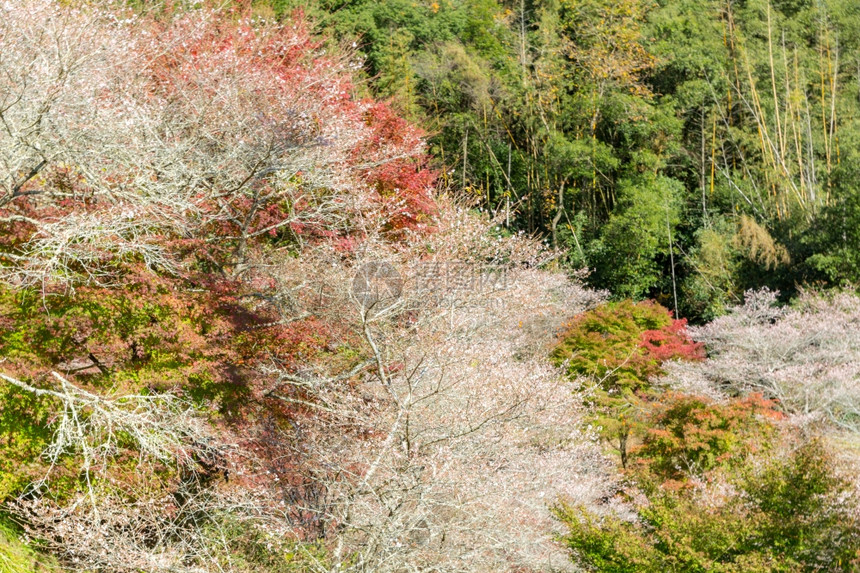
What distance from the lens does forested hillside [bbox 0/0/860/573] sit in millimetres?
5043

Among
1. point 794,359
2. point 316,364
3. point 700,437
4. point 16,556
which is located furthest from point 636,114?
point 16,556

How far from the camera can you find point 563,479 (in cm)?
652

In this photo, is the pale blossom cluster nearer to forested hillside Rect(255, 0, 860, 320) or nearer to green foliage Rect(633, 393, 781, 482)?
green foliage Rect(633, 393, 781, 482)

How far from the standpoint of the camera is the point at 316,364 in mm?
6133

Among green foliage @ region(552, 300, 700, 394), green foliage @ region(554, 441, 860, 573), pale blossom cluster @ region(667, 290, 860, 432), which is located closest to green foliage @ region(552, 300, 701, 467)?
green foliage @ region(552, 300, 700, 394)

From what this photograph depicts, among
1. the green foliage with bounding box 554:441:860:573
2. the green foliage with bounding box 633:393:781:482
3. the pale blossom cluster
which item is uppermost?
the green foliage with bounding box 554:441:860:573

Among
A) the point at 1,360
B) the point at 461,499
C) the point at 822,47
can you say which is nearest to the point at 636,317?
the point at 461,499

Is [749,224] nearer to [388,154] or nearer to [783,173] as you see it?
[783,173]

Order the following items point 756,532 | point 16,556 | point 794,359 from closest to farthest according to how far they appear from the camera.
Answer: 1. point 756,532
2. point 16,556
3. point 794,359

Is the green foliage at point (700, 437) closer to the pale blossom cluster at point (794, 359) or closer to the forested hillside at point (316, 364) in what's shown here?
the forested hillside at point (316, 364)

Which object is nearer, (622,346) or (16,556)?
(16,556)

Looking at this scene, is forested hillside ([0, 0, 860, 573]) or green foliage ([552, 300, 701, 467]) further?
green foliage ([552, 300, 701, 467])

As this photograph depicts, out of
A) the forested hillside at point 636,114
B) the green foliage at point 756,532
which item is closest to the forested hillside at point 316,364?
the green foliage at point 756,532

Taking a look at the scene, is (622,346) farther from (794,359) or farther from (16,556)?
(16,556)
